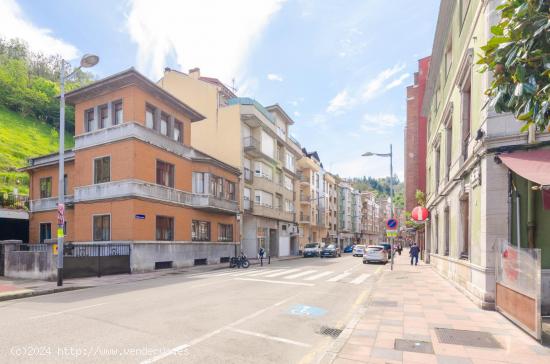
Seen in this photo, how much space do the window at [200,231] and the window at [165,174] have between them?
4.04 meters

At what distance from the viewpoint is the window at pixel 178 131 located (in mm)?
25562

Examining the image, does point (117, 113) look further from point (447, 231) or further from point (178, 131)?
point (447, 231)

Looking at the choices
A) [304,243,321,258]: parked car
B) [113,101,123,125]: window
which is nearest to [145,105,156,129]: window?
[113,101,123,125]: window

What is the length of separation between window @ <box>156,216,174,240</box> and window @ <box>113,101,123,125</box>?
6.58 m

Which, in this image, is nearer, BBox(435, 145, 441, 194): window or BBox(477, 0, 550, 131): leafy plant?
BBox(477, 0, 550, 131): leafy plant

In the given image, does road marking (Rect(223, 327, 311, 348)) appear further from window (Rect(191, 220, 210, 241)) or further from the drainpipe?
window (Rect(191, 220, 210, 241))

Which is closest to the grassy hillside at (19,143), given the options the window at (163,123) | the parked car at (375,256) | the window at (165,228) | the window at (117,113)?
the window at (117,113)

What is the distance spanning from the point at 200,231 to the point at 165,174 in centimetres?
583

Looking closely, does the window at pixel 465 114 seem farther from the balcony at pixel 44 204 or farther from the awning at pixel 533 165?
the balcony at pixel 44 204

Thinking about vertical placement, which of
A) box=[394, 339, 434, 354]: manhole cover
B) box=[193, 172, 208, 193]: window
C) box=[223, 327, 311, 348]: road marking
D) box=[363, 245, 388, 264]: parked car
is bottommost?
box=[363, 245, 388, 264]: parked car

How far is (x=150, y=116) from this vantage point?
22.9 m

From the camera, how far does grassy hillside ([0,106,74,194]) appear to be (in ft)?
128

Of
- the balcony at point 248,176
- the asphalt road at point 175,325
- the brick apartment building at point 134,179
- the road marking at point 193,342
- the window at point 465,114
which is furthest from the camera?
the balcony at point 248,176

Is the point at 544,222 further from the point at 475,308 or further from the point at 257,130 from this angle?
the point at 257,130
